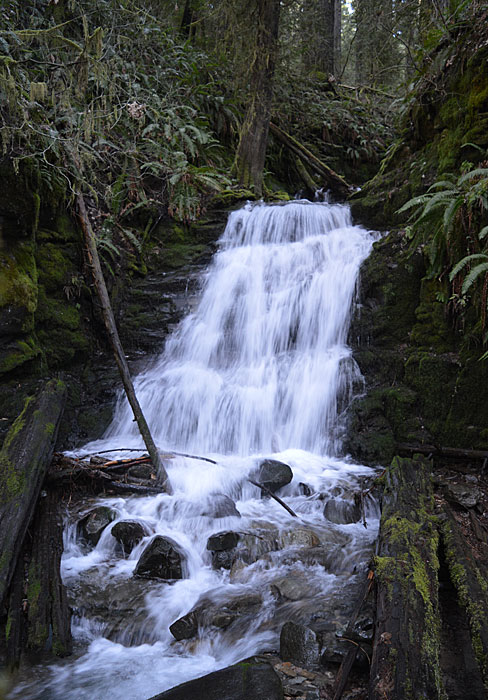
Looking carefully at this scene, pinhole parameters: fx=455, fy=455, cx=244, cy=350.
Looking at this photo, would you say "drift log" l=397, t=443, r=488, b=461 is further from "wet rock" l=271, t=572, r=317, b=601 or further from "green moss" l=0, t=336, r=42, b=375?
"green moss" l=0, t=336, r=42, b=375

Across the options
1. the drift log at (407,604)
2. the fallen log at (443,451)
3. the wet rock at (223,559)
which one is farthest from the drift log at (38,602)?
the fallen log at (443,451)

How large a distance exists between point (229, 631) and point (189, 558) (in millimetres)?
800

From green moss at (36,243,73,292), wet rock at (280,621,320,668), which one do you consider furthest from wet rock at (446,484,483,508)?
green moss at (36,243,73,292)

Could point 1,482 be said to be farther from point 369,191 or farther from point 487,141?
point 369,191

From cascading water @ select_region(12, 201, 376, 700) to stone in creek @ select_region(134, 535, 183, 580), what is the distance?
78 mm

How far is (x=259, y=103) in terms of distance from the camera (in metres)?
10.5

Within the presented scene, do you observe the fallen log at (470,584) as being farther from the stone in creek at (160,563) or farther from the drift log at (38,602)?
the drift log at (38,602)

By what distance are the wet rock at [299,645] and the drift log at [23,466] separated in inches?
66.8

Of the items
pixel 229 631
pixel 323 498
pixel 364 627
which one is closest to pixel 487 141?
pixel 323 498

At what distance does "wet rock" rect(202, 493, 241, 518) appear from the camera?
A: 13.9 ft

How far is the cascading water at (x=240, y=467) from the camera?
2949 millimetres

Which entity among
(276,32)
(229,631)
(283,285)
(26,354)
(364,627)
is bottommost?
(229,631)

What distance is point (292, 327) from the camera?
23.5ft

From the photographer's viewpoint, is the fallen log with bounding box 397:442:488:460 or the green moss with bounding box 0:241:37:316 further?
the green moss with bounding box 0:241:37:316
